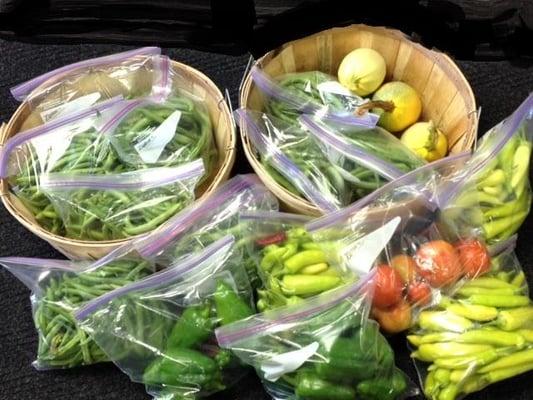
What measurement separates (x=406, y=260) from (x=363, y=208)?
0.12m

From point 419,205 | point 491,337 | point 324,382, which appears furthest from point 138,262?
point 491,337

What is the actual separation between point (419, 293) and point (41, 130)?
2.37ft

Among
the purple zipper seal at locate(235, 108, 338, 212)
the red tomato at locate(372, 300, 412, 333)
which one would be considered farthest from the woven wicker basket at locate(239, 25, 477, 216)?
the red tomato at locate(372, 300, 412, 333)

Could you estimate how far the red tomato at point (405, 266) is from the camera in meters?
1.13

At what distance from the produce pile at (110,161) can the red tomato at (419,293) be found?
41cm

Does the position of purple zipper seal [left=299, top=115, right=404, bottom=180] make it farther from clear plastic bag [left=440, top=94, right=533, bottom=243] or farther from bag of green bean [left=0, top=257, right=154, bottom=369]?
bag of green bean [left=0, top=257, right=154, bottom=369]

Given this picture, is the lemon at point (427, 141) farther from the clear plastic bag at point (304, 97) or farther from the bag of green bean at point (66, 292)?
the bag of green bean at point (66, 292)

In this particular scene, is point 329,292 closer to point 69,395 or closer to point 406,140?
point 406,140

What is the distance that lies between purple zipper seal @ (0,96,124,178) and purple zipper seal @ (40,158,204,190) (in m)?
0.09

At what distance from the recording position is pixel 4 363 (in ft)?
4.13

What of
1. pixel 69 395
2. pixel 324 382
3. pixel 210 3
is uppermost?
pixel 210 3

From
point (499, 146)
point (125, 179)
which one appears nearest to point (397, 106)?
point (499, 146)

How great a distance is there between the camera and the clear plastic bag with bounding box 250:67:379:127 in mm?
1232

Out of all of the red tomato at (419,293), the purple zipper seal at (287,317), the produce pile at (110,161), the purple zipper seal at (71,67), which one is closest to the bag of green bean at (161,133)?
the produce pile at (110,161)
